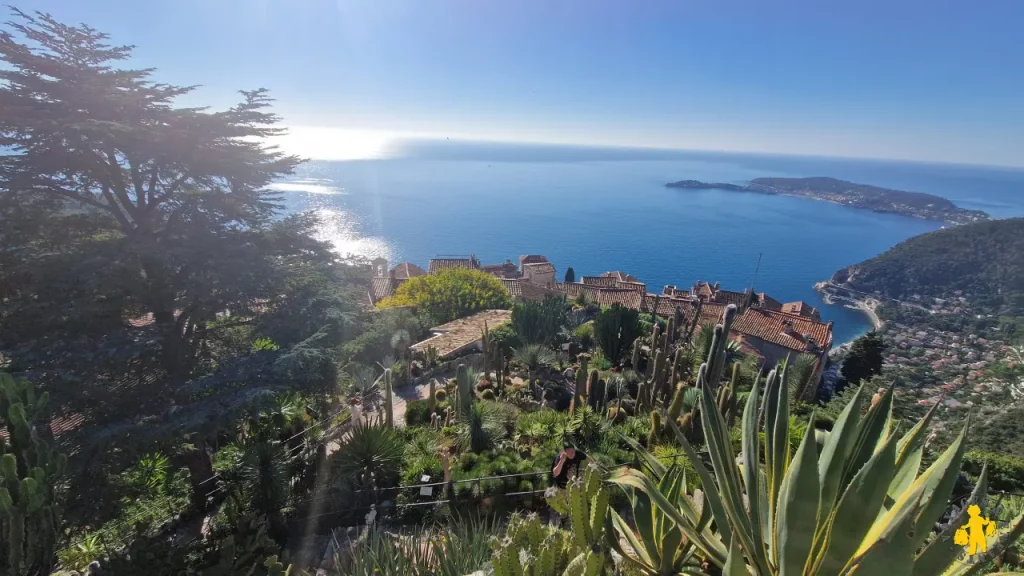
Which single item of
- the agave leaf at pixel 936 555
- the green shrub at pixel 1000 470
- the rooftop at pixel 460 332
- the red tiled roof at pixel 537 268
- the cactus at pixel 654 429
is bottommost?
the red tiled roof at pixel 537 268

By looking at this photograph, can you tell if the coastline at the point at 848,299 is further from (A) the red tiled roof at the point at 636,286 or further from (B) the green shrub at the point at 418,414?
(B) the green shrub at the point at 418,414

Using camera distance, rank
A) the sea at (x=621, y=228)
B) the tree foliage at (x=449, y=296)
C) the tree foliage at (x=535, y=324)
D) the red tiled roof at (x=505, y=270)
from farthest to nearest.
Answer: the sea at (x=621, y=228), the red tiled roof at (x=505, y=270), the tree foliage at (x=449, y=296), the tree foliage at (x=535, y=324)

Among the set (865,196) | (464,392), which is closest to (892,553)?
(464,392)

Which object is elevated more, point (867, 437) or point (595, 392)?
point (867, 437)

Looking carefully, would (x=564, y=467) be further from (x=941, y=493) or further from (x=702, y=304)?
(x=702, y=304)

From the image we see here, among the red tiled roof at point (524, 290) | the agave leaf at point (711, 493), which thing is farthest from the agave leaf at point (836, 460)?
the red tiled roof at point (524, 290)

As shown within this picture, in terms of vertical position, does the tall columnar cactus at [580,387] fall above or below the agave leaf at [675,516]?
below

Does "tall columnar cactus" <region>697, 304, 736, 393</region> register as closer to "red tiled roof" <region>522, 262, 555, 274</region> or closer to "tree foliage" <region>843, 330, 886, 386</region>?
"tree foliage" <region>843, 330, 886, 386</region>

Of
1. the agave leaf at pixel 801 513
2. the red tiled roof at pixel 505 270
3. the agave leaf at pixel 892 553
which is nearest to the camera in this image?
the agave leaf at pixel 892 553
